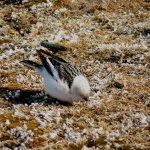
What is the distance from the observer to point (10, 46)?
749 inches

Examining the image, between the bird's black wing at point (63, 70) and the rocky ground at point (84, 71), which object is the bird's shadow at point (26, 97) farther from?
the bird's black wing at point (63, 70)

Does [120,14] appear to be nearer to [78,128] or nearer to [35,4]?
[35,4]

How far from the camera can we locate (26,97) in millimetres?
14852

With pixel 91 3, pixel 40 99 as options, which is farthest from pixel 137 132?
pixel 91 3

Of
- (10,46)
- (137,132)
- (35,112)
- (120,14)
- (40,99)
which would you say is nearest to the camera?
(137,132)

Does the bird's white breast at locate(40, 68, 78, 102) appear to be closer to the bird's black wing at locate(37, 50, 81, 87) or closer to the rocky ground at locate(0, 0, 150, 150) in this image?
the bird's black wing at locate(37, 50, 81, 87)

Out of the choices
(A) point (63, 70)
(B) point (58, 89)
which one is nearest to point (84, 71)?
(A) point (63, 70)

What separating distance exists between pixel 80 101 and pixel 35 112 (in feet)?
4.63

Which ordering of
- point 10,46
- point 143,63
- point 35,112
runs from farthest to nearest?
point 10,46 < point 143,63 < point 35,112

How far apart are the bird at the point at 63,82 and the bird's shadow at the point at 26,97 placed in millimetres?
263

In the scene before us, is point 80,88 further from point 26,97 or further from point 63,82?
point 26,97

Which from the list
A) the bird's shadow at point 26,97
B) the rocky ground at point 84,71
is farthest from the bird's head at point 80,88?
the bird's shadow at point 26,97

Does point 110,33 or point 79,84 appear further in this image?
point 110,33

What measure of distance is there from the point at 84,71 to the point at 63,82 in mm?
3262
